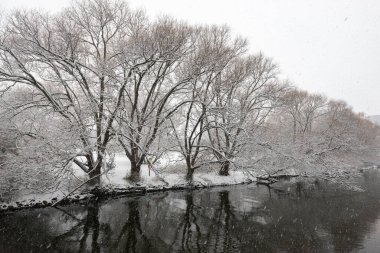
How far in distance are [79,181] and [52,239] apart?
747cm

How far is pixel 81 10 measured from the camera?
62.4 ft

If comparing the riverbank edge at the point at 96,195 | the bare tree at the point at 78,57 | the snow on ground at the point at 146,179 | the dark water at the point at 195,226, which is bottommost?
the dark water at the point at 195,226

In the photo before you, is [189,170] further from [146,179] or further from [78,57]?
[78,57]

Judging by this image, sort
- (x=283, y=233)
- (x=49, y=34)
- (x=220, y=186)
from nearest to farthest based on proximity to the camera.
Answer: (x=283, y=233) → (x=49, y=34) → (x=220, y=186)

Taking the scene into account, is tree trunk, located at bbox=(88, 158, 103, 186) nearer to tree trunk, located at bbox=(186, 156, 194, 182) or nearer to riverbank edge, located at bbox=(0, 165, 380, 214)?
riverbank edge, located at bbox=(0, 165, 380, 214)

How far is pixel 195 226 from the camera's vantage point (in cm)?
1434

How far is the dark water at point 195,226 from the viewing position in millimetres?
11666

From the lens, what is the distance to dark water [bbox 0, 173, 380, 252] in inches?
459

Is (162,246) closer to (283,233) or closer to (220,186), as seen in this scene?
(283,233)

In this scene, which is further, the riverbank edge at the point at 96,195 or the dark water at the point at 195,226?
the riverbank edge at the point at 96,195

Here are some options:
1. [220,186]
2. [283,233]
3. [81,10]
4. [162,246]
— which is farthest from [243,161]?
[81,10]

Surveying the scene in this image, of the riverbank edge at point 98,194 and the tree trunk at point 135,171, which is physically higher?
the tree trunk at point 135,171

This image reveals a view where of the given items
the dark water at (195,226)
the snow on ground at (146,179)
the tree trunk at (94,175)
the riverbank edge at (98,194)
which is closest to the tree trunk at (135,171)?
the snow on ground at (146,179)

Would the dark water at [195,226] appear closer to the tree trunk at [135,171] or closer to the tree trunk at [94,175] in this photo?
the tree trunk at [135,171]
